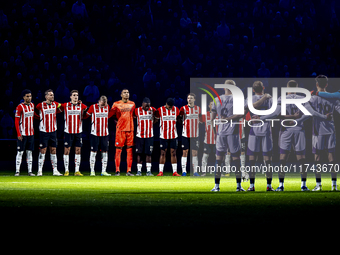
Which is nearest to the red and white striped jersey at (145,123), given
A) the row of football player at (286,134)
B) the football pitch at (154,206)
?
the football pitch at (154,206)

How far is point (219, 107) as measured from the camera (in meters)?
8.05

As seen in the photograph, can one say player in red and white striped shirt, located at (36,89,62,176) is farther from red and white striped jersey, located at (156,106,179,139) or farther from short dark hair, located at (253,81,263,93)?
short dark hair, located at (253,81,263,93)

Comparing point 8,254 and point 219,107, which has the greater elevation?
point 219,107

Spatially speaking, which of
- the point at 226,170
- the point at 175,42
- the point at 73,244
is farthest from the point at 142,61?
the point at 73,244

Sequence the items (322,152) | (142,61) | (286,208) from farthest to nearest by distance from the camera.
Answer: (142,61), (322,152), (286,208)

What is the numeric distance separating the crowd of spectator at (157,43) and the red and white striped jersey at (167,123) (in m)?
4.05

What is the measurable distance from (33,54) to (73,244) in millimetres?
15525

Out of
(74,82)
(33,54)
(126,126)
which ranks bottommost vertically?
(126,126)

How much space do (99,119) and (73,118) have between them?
2.19 feet

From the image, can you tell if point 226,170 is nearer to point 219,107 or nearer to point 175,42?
point 219,107

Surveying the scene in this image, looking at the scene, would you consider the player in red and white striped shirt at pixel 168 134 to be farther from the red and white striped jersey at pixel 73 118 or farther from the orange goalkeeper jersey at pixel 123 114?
the red and white striped jersey at pixel 73 118

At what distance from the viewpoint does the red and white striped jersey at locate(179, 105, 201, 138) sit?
43.1 feet

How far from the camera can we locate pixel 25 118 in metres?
12.6

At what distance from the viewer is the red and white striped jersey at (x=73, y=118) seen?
1277 cm
